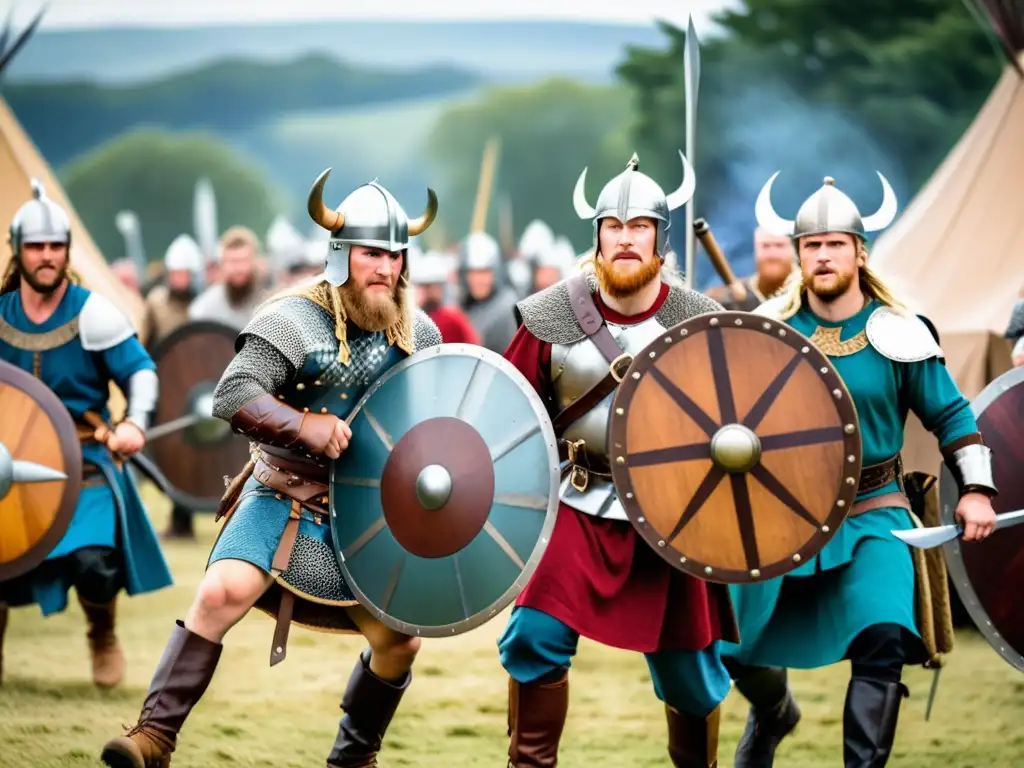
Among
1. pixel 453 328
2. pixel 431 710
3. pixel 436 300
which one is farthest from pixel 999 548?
pixel 436 300

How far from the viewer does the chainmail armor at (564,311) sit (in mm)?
4277

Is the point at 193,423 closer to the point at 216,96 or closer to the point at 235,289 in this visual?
the point at 235,289

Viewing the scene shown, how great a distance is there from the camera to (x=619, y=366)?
417cm

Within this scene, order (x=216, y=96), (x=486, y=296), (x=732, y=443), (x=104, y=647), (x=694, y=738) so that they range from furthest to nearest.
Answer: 1. (x=216, y=96)
2. (x=486, y=296)
3. (x=104, y=647)
4. (x=694, y=738)
5. (x=732, y=443)

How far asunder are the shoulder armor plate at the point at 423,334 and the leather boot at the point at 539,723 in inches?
38.4

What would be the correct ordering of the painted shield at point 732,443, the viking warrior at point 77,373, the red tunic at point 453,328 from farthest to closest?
the red tunic at point 453,328 → the viking warrior at point 77,373 → the painted shield at point 732,443

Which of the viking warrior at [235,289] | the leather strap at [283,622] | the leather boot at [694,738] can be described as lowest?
the leather boot at [694,738]

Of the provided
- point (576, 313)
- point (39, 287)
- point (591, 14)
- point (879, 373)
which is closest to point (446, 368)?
point (576, 313)

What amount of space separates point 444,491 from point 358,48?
34605mm

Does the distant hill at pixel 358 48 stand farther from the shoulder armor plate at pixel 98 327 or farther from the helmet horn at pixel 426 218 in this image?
the helmet horn at pixel 426 218

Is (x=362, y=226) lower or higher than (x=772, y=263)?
lower

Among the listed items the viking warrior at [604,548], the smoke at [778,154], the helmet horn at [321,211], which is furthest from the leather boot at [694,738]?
the smoke at [778,154]

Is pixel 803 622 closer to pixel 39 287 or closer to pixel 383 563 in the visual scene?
pixel 383 563

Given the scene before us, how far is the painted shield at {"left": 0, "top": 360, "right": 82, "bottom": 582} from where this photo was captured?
15.8 feet
